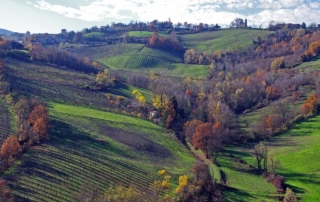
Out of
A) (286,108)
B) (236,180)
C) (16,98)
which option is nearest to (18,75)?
(16,98)

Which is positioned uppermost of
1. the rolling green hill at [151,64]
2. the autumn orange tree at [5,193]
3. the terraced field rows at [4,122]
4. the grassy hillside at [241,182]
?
the rolling green hill at [151,64]

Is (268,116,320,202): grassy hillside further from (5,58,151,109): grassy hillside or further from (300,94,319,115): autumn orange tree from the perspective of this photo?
(5,58,151,109): grassy hillside

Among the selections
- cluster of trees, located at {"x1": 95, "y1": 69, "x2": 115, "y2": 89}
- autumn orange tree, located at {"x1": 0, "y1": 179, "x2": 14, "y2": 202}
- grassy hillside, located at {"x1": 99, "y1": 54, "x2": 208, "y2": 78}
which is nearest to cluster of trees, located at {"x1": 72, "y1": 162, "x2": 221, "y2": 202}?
autumn orange tree, located at {"x1": 0, "y1": 179, "x2": 14, "y2": 202}

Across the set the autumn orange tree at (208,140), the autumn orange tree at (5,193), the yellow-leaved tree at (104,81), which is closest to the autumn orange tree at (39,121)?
the autumn orange tree at (5,193)

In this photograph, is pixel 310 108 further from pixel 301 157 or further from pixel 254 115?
pixel 301 157

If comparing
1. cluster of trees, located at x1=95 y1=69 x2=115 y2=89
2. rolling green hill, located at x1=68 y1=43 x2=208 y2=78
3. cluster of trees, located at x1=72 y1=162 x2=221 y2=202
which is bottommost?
cluster of trees, located at x1=72 y1=162 x2=221 y2=202

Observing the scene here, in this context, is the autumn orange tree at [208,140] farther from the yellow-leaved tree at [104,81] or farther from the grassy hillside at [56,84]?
the yellow-leaved tree at [104,81]
